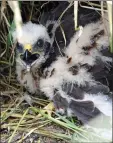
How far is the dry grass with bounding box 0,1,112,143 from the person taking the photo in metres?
2.12

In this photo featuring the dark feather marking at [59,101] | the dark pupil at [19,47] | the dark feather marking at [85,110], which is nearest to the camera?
the dark feather marking at [85,110]

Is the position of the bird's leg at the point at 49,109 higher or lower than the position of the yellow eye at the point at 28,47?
lower

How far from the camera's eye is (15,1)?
1.90 meters

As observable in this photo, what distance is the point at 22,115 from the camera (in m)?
2.26

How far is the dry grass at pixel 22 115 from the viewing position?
2.12m

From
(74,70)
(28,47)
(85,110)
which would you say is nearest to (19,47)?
(28,47)

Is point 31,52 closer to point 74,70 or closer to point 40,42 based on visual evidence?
point 40,42

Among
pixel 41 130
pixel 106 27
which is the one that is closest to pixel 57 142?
pixel 41 130

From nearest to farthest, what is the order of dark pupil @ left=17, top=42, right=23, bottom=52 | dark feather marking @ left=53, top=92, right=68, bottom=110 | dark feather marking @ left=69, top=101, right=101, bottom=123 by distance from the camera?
1. dark feather marking @ left=69, top=101, right=101, bottom=123
2. dark feather marking @ left=53, top=92, right=68, bottom=110
3. dark pupil @ left=17, top=42, right=23, bottom=52

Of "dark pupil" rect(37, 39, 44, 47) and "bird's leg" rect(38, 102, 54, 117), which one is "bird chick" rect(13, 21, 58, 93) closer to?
"dark pupil" rect(37, 39, 44, 47)

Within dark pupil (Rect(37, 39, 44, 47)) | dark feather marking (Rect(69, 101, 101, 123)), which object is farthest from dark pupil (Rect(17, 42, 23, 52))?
dark feather marking (Rect(69, 101, 101, 123))

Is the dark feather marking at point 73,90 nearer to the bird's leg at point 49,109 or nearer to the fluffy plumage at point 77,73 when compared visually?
the fluffy plumage at point 77,73

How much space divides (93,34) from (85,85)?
0.88 ft

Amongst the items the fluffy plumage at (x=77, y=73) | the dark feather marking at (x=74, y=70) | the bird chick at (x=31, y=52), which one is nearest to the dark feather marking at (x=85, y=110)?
the fluffy plumage at (x=77, y=73)
